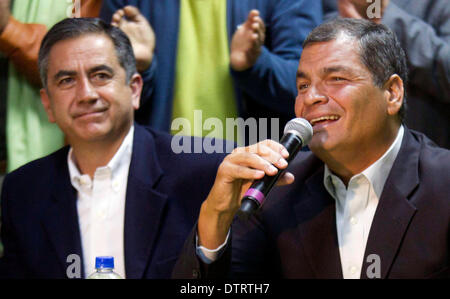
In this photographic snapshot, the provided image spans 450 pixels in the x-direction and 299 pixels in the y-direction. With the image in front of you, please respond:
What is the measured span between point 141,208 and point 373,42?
882mm

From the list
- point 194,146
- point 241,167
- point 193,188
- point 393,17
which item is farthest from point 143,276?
point 393,17

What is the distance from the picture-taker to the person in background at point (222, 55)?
92.3 inches

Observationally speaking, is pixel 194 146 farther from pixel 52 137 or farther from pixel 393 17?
pixel 393 17

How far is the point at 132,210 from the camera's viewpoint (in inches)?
88.0

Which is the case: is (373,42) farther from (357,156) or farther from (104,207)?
(104,207)

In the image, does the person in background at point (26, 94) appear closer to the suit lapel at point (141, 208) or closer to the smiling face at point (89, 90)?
the smiling face at point (89, 90)

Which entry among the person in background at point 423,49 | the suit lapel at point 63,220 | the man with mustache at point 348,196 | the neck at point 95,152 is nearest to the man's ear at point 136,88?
the neck at point 95,152

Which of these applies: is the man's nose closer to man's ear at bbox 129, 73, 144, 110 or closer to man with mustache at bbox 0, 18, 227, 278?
man with mustache at bbox 0, 18, 227, 278

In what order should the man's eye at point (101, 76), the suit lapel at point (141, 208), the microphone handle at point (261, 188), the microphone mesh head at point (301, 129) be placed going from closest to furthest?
1. the microphone handle at point (261, 188)
2. the microphone mesh head at point (301, 129)
3. the suit lapel at point (141, 208)
4. the man's eye at point (101, 76)

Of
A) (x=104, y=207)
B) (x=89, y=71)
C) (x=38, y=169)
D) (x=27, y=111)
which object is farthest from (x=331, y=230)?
(x=27, y=111)

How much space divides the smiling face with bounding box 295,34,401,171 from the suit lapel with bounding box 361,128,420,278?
10 cm

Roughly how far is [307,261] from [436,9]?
0.99m

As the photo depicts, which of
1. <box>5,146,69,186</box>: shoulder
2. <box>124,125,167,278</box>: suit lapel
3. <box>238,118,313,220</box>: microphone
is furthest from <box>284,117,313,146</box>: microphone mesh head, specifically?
<box>5,146,69,186</box>: shoulder

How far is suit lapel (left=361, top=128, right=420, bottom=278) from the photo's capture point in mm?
1840
